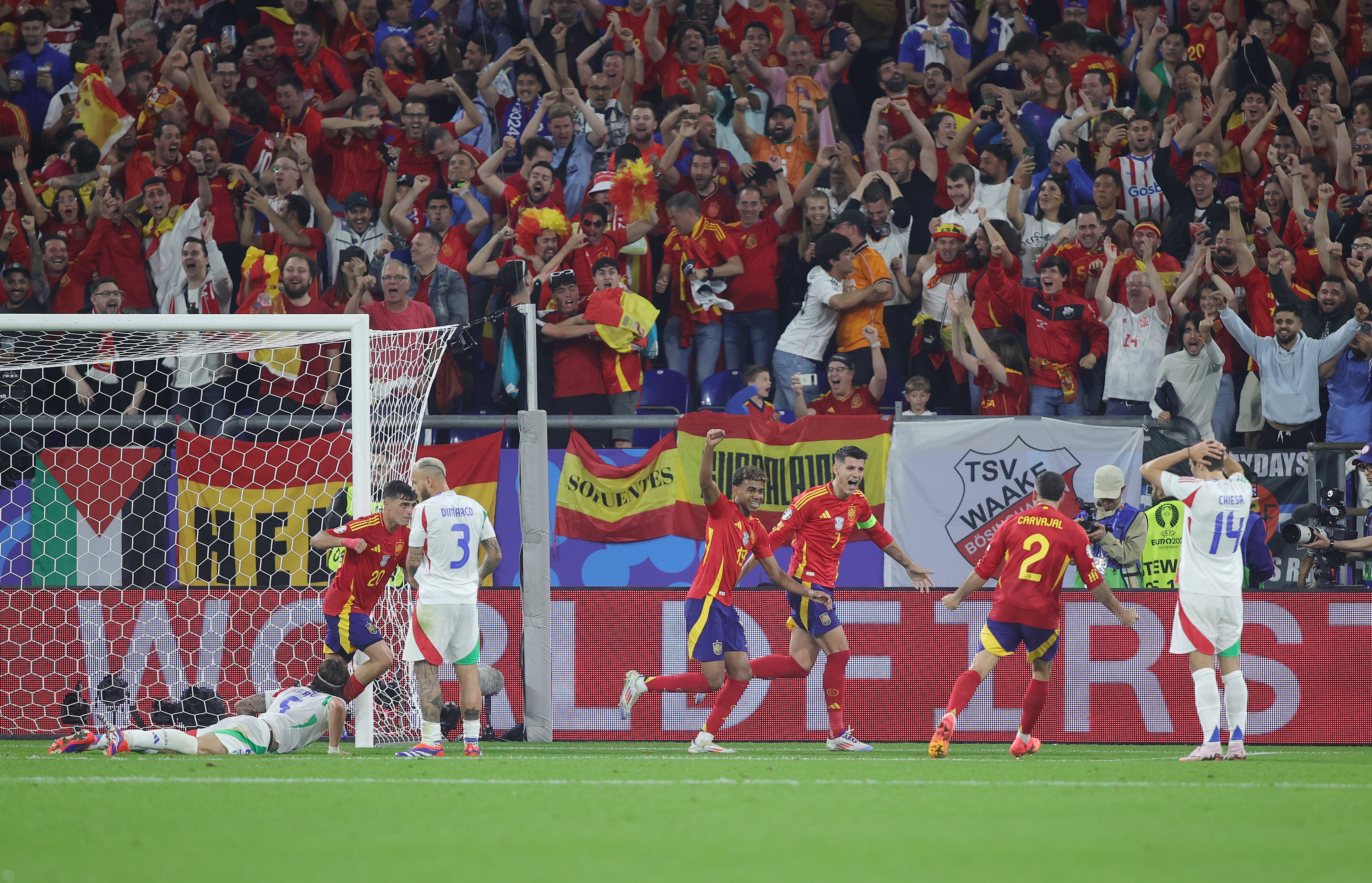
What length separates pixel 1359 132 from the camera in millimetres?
14672

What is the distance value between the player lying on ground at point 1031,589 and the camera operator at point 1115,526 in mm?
2308

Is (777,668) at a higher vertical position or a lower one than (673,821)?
higher

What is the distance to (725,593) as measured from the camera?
1023 centimetres

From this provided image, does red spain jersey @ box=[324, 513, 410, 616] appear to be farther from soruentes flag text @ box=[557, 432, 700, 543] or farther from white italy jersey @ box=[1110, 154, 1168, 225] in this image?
white italy jersey @ box=[1110, 154, 1168, 225]

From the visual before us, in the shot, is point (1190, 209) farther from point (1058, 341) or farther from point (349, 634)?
point (349, 634)

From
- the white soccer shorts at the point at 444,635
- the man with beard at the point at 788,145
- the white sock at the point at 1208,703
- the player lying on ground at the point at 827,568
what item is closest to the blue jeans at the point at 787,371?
the man with beard at the point at 788,145

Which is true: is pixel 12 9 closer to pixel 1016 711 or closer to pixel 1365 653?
pixel 1016 711

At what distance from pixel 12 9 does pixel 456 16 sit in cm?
535

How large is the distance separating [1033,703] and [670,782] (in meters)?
3.29

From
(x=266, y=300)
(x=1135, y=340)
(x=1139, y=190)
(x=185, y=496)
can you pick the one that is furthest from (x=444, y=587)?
(x=1139, y=190)

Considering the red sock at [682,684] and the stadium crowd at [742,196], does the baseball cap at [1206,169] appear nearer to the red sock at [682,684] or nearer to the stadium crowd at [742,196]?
the stadium crowd at [742,196]

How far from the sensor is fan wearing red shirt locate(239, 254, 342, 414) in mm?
13172

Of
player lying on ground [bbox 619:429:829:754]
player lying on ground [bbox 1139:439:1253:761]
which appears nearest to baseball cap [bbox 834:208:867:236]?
player lying on ground [bbox 619:429:829:754]

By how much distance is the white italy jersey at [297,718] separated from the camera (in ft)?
31.6
